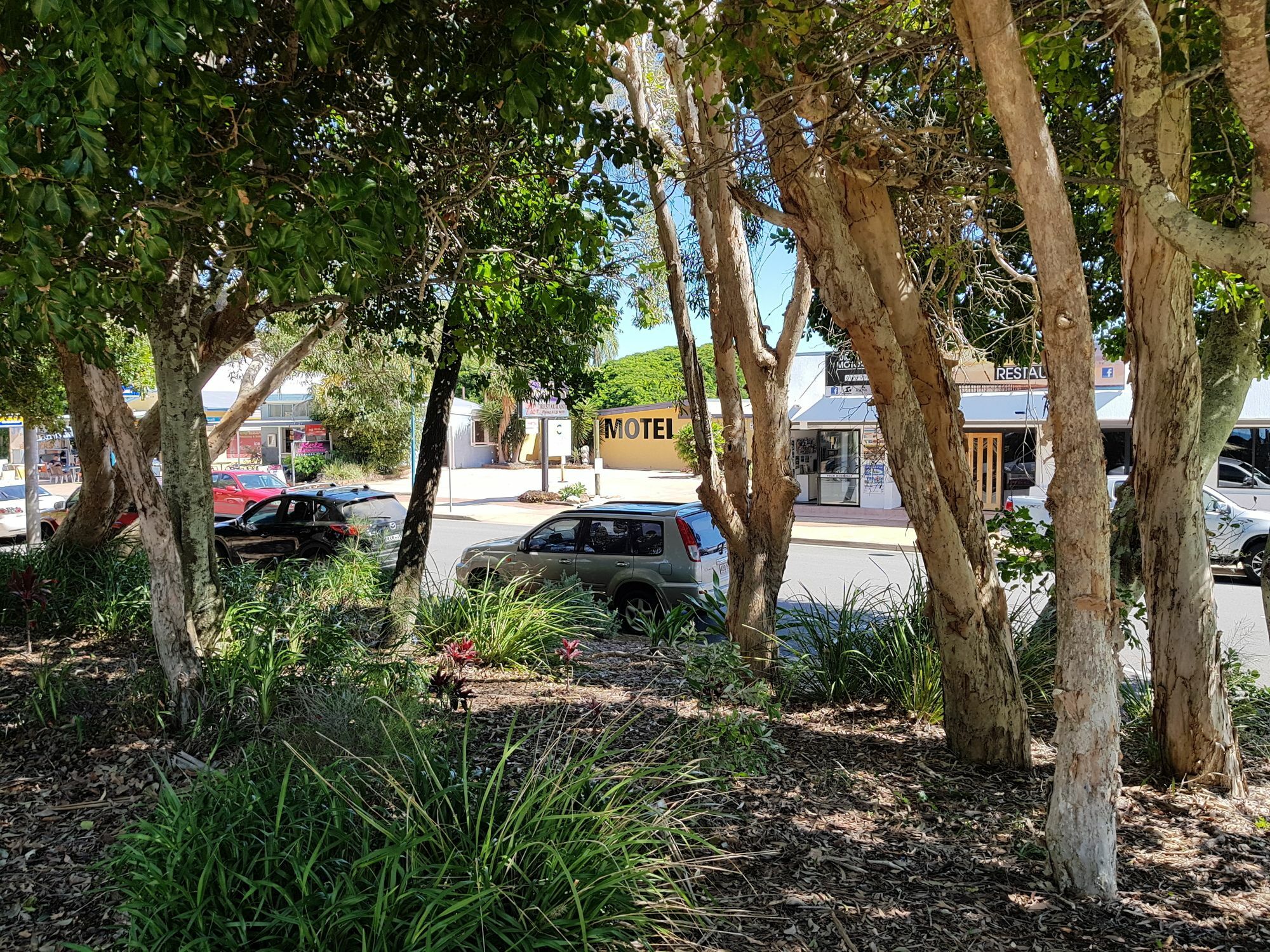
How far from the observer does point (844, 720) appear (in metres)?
5.98

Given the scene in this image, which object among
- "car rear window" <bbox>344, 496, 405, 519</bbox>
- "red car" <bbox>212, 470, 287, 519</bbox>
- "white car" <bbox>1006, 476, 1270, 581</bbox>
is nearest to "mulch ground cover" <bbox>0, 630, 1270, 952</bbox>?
"car rear window" <bbox>344, 496, 405, 519</bbox>

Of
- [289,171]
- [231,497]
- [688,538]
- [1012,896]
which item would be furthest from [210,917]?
[231,497]

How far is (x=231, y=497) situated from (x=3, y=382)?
1223 centimetres

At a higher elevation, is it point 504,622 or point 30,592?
point 30,592

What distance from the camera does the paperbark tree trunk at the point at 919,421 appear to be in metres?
4.80

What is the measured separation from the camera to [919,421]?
16.0 feet

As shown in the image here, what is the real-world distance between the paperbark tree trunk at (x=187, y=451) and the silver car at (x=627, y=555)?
3.11 meters

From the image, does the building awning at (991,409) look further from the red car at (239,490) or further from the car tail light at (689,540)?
the red car at (239,490)

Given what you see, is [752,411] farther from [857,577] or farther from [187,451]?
[857,577]

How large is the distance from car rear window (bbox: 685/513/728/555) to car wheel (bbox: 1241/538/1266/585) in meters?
8.17

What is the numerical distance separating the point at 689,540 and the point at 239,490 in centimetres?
1763

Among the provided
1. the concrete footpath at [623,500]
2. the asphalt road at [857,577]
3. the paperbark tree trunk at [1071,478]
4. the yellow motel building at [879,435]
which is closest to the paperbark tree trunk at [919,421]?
the paperbark tree trunk at [1071,478]

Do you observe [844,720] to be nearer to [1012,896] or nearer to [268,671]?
[1012,896]

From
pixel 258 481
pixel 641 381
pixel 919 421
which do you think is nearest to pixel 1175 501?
pixel 919 421
